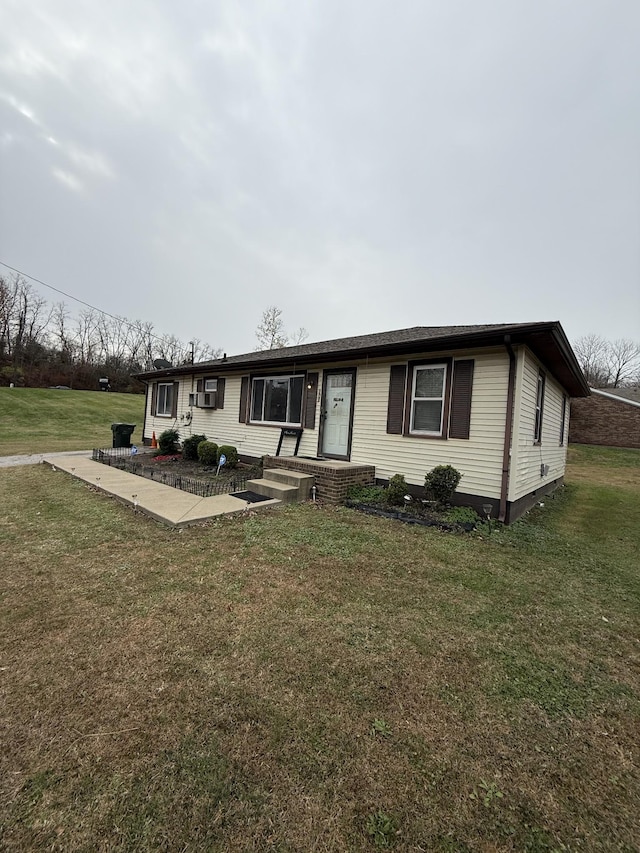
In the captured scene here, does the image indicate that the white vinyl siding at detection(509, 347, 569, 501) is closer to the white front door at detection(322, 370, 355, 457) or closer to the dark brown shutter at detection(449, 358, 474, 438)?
the dark brown shutter at detection(449, 358, 474, 438)

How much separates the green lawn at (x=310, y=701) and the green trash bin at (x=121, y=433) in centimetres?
873

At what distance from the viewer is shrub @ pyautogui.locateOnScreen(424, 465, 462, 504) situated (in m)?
5.57

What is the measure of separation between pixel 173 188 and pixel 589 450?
69.2ft

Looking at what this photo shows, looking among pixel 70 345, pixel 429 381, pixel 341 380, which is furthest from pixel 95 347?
pixel 429 381

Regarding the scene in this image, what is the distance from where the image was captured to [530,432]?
6.42 metres

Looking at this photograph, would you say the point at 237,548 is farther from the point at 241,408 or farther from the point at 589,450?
the point at 589,450

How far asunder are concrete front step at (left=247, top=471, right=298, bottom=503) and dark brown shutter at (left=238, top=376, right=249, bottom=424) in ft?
10.7

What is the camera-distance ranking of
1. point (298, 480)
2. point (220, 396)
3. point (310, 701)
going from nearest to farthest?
point (310, 701), point (298, 480), point (220, 396)

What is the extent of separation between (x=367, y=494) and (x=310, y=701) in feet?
14.4

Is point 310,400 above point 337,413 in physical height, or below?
above

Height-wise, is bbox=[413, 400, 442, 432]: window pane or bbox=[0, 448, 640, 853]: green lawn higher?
bbox=[413, 400, 442, 432]: window pane

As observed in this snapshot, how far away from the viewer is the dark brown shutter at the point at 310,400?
7910 mm

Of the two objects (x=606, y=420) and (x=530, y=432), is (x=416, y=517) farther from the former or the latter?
(x=606, y=420)

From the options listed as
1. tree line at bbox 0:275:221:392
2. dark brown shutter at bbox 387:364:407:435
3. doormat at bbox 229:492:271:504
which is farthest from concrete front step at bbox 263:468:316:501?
tree line at bbox 0:275:221:392
